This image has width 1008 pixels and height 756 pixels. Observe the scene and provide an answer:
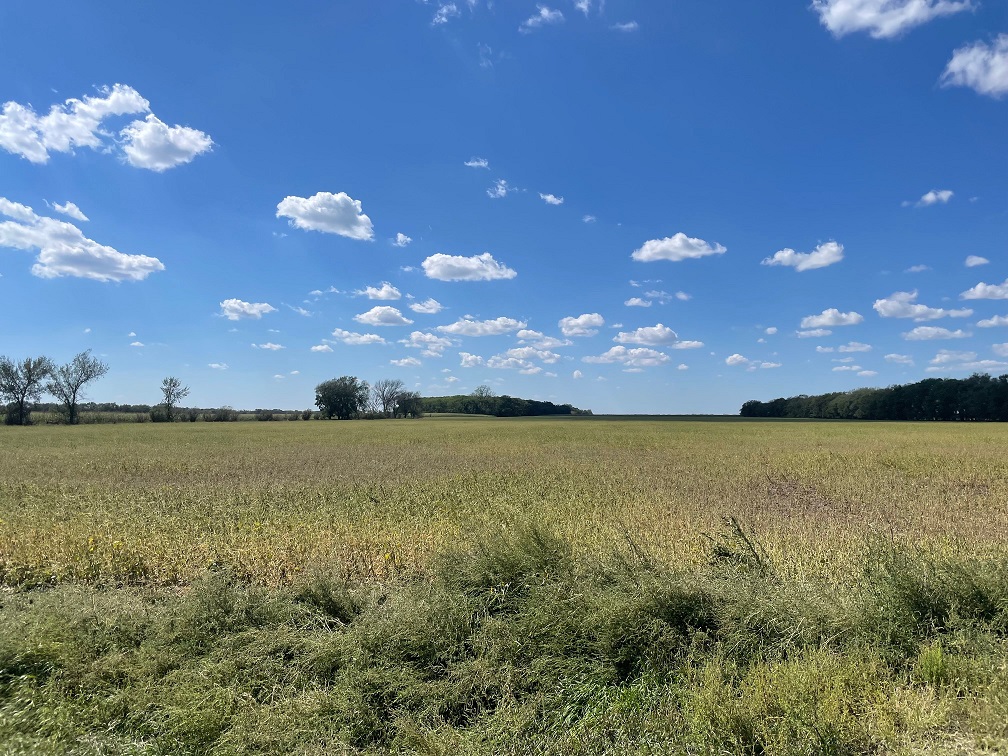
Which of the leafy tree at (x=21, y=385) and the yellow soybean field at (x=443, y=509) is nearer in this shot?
the yellow soybean field at (x=443, y=509)

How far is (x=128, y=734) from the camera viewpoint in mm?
3598

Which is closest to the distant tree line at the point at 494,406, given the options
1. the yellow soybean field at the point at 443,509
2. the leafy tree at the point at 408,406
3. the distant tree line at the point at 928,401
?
the leafy tree at the point at 408,406

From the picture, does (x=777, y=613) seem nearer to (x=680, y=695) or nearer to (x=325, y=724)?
(x=680, y=695)

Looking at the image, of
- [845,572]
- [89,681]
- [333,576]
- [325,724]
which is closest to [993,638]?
[845,572]

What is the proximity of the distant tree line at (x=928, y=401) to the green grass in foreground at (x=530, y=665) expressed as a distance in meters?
119

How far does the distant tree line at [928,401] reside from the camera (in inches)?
3565

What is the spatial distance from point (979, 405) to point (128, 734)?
126944 mm

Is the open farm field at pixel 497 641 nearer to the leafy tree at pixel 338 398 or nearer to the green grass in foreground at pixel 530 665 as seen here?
the green grass in foreground at pixel 530 665

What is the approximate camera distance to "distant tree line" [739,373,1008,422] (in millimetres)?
90562

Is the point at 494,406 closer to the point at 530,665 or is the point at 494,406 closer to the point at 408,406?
the point at 408,406

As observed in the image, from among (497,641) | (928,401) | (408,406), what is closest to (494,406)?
(408,406)

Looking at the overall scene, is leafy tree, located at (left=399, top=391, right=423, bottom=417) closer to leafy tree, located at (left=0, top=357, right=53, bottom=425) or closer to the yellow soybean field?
leafy tree, located at (left=0, top=357, right=53, bottom=425)

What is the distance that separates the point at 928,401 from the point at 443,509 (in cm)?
12262

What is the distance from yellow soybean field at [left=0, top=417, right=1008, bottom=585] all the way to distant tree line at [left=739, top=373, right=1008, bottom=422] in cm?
9593
